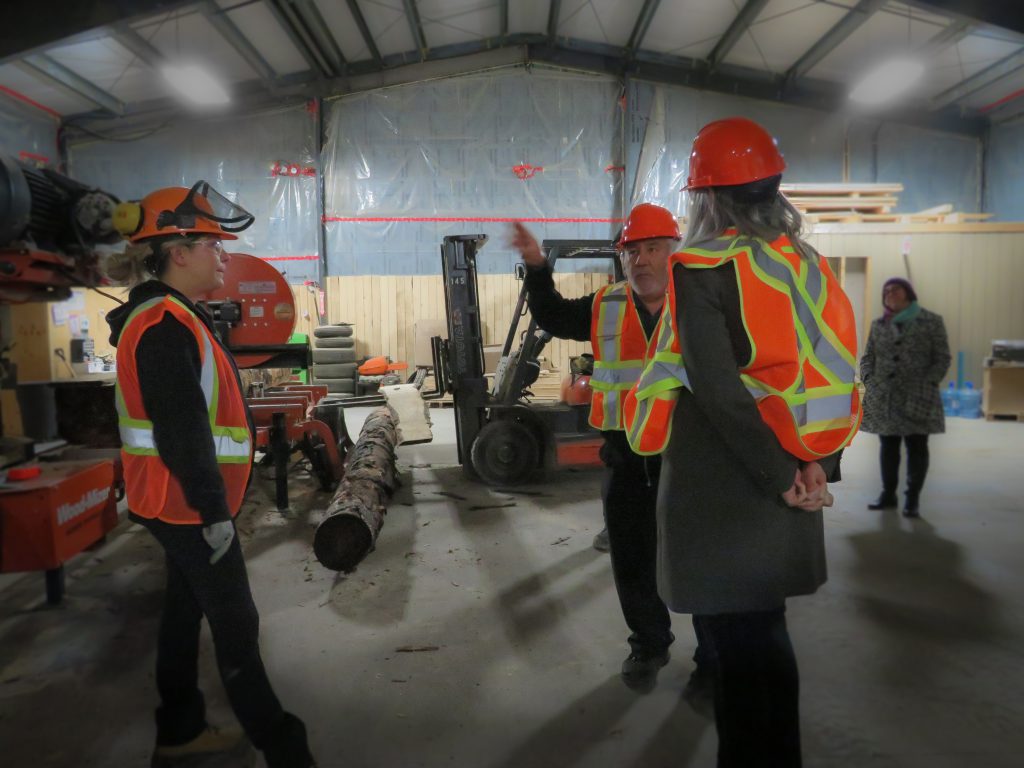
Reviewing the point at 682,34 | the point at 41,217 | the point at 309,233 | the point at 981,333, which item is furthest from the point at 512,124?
the point at 41,217

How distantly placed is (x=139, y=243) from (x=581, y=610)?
2.52m

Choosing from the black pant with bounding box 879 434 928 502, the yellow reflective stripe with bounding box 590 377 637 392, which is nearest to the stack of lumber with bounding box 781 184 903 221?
the black pant with bounding box 879 434 928 502

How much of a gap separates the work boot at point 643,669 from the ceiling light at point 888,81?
34.4 ft

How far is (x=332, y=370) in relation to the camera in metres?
10.9

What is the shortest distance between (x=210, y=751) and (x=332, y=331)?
9182mm

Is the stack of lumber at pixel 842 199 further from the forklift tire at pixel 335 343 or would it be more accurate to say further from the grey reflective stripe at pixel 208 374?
the grey reflective stripe at pixel 208 374

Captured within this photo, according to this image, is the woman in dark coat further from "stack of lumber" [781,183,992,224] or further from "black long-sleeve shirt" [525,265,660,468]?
"stack of lumber" [781,183,992,224]

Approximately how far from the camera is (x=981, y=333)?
34.5 ft

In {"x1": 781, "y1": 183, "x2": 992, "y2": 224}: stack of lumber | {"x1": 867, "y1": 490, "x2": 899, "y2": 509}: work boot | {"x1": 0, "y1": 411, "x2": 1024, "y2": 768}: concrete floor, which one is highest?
{"x1": 781, "y1": 183, "x2": 992, "y2": 224}: stack of lumber

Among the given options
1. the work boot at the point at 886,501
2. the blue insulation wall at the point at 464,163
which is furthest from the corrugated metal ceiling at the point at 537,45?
the work boot at the point at 886,501

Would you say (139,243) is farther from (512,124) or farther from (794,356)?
(512,124)

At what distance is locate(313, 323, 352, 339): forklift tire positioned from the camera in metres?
10.8

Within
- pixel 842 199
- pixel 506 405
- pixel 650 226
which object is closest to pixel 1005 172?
pixel 842 199

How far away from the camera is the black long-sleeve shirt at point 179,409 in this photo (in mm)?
1710
